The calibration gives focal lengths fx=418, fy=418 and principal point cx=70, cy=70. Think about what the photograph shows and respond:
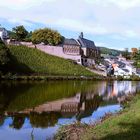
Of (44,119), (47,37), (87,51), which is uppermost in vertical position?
(47,37)

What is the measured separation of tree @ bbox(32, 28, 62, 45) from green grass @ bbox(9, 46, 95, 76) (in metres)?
Answer: 22.9

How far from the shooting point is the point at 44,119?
108ft

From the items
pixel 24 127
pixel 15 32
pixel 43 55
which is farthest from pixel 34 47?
pixel 24 127

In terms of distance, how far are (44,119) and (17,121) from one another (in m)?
2.74

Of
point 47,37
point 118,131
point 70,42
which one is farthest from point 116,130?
point 70,42

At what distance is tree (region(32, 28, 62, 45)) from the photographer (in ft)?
545

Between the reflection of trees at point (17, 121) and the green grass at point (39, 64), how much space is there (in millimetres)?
75970

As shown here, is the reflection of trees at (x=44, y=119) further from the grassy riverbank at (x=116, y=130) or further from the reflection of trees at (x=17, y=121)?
the grassy riverbank at (x=116, y=130)

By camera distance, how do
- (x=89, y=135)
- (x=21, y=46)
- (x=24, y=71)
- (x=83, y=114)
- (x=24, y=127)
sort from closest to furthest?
(x=89, y=135), (x=24, y=127), (x=83, y=114), (x=24, y=71), (x=21, y=46)

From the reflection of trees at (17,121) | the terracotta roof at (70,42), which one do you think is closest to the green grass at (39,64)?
the terracotta roof at (70,42)

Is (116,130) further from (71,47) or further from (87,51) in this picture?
(87,51)

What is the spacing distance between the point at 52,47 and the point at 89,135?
127 m

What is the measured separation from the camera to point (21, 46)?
135 meters

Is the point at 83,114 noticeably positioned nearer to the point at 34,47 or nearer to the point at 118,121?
the point at 118,121
